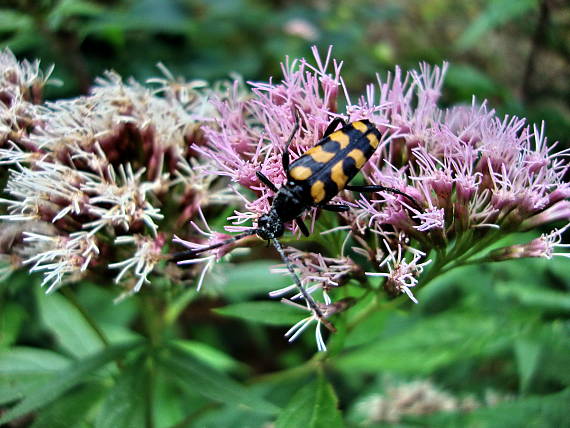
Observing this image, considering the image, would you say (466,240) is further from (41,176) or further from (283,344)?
(283,344)

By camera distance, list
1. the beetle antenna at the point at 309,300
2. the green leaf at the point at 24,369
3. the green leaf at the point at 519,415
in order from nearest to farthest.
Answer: the beetle antenna at the point at 309,300, the green leaf at the point at 519,415, the green leaf at the point at 24,369

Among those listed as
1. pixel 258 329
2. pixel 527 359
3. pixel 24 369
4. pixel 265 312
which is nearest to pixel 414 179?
pixel 265 312

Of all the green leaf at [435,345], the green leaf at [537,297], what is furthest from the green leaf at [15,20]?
the green leaf at [537,297]

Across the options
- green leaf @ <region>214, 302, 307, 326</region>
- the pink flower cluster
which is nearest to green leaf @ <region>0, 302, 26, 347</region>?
green leaf @ <region>214, 302, 307, 326</region>

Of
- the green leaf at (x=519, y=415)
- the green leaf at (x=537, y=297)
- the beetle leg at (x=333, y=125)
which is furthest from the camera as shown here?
the green leaf at (x=537, y=297)

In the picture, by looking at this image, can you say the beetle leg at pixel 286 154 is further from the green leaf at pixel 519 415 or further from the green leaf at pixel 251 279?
the green leaf at pixel 519 415

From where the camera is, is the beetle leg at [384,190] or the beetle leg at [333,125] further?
the beetle leg at [333,125]

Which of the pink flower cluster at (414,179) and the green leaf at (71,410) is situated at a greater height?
the pink flower cluster at (414,179)
